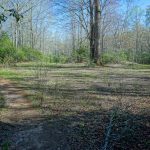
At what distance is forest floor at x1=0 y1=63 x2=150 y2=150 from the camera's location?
7.37 m

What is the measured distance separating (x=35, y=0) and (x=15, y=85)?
51.6 m

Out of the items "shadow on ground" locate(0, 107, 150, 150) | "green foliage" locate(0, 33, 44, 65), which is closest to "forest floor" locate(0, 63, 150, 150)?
"shadow on ground" locate(0, 107, 150, 150)

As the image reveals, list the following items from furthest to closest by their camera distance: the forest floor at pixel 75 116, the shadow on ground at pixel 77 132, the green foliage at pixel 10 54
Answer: the green foliage at pixel 10 54 < the forest floor at pixel 75 116 < the shadow on ground at pixel 77 132

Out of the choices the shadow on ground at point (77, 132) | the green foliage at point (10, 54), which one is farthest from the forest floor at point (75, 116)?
the green foliage at point (10, 54)

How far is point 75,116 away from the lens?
30.3 ft

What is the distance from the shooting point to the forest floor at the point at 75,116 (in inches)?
290

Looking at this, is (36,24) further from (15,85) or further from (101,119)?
(101,119)

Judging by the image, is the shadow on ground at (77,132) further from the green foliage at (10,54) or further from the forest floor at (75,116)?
the green foliage at (10,54)

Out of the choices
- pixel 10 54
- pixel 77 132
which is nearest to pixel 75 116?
pixel 77 132

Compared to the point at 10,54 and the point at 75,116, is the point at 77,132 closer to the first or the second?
the point at 75,116

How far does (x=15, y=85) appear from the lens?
14.8 meters

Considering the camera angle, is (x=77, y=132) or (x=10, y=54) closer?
(x=77, y=132)

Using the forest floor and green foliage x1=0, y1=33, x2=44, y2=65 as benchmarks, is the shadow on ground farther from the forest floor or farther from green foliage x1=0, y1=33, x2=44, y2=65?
green foliage x1=0, y1=33, x2=44, y2=65

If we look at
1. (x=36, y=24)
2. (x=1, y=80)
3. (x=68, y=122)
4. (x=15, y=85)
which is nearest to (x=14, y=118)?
(x=68, y=122)
